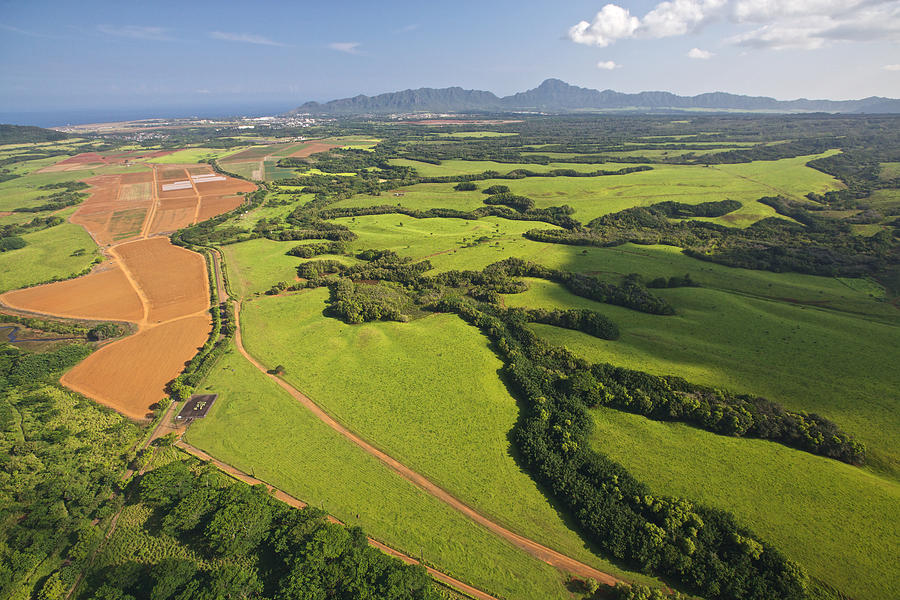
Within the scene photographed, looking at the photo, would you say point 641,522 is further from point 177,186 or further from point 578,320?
point 177,186

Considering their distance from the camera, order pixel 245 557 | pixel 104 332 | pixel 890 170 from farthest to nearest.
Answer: pixel 890 170, pixel 104 332, pixel 245 557

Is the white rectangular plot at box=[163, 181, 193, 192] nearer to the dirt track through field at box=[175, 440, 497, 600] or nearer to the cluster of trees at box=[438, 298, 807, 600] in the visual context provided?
the dirt track through field at box=[175, 440, 497, 600]

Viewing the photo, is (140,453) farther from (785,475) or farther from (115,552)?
(785,475)

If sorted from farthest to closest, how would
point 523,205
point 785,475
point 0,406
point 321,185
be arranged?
point 321,185, point 523,205, point 0,406, point 785,475

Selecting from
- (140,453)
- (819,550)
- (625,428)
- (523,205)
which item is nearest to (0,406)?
(140,453)

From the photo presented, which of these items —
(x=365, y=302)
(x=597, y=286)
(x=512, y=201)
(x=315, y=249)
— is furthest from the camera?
Answer: (x=512, y=201)

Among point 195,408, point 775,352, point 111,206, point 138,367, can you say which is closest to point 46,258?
point 111,206

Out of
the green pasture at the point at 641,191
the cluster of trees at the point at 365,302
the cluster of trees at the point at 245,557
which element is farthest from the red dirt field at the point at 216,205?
the cluster of trees at the point at 245,557
